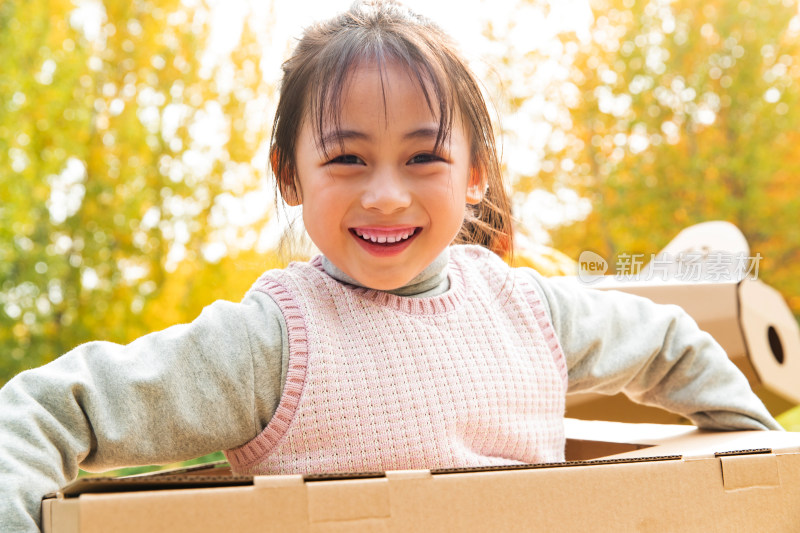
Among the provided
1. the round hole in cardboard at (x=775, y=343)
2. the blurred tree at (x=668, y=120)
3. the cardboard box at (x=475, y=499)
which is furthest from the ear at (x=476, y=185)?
the blurred tree at (x=668, y=120)

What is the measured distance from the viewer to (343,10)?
2.81ft

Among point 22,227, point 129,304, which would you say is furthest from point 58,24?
point 129,304

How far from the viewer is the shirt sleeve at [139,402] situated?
543 mm

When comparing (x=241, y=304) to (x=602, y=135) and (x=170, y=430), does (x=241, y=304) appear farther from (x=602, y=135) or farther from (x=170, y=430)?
(x=602, y=135)

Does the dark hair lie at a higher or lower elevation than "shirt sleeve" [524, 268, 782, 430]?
higher

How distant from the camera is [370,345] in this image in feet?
2.48

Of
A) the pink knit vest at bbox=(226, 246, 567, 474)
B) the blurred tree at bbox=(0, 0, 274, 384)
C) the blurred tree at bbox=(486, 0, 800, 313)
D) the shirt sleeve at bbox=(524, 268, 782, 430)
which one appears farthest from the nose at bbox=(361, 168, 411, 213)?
the blurred tree at bbox=(486, 0, 800, 313)

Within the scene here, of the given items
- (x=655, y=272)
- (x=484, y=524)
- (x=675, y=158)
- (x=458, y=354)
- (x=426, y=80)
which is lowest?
(x=484, y=524)

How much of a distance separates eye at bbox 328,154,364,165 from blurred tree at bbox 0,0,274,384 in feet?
6.40

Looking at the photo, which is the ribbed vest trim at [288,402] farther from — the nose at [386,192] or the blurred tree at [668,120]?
the blurred tree at [668,120]

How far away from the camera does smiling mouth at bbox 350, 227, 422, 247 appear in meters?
0.75

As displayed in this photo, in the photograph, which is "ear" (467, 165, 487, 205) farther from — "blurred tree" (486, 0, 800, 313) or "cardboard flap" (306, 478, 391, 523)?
"blurred tree" (486, 0, 800, 313)

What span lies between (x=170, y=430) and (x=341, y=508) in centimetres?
24

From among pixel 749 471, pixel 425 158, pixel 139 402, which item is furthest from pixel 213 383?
pixel 749 471
